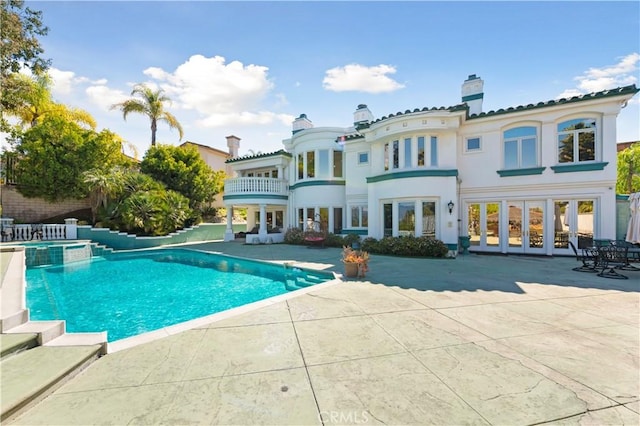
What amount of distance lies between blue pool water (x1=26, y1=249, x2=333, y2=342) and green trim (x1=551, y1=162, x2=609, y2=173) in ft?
41.6

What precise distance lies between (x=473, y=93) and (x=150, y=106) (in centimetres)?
2654

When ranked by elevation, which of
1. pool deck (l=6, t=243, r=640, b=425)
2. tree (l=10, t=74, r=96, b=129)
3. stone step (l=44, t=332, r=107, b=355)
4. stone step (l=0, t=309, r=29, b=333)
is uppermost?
tree (l=10, t=74, r=96, b=129)

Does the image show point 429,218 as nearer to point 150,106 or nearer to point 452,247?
point 452,247

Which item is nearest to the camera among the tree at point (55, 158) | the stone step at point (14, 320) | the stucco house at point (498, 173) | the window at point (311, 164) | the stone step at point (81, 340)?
the stone step at point (81, 340)

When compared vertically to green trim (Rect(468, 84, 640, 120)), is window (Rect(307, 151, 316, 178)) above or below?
below

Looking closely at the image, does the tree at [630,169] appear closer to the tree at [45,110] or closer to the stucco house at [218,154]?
the stucco house at [218,154]

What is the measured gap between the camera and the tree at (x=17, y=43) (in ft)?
33.1

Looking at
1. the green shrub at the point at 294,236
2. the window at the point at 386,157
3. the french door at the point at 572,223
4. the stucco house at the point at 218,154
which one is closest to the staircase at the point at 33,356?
the window at the point at 386,157

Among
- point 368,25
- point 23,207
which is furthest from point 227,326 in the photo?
point 23,207

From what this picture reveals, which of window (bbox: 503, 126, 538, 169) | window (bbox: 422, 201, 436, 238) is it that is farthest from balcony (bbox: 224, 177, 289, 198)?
window (bbox: 503, 126, 538, 169)

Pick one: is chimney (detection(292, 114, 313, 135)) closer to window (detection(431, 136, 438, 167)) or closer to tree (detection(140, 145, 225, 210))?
tree (detection(140, 145, 225, 210))

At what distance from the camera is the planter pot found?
330 inches

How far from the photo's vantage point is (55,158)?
17.3 metres

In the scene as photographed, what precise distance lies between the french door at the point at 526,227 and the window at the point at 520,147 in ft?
6.66
